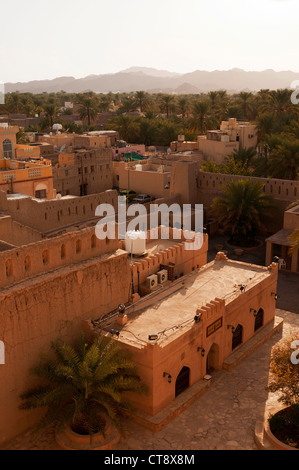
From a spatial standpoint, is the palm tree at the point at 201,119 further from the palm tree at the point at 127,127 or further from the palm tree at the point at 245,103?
the palm tree at the point at 245,103

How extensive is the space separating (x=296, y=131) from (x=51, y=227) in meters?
22.7

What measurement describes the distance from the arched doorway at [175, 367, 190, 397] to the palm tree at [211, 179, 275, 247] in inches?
629

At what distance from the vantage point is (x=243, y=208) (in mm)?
29375

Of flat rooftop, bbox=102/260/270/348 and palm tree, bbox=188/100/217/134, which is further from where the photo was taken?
palm tree, bbox=188/100/217/134

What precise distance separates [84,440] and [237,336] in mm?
6754

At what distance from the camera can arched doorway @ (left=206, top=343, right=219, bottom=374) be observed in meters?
16.0

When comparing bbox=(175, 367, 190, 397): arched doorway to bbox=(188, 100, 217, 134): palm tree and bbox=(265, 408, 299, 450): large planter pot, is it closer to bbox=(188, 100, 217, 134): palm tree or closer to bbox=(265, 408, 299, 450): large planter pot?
bbox=(265, 408, 299, 450): large planter pot

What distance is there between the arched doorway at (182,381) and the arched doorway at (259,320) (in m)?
4.55

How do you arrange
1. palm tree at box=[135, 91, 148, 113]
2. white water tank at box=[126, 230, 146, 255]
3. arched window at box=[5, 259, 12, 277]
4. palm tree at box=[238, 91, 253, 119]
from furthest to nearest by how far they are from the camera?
palm tree at box=[135, 91, 148, 113] → palm tree at box=[238, 91, 253, 119] → white water tank at box=[126, 230, 146, 255] → arched window at box=[5, 259, 12, 277]

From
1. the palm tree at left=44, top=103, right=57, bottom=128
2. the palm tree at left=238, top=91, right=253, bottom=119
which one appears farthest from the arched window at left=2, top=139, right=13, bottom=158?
the palm tree at left=238, top=91, right=253, bottom=119

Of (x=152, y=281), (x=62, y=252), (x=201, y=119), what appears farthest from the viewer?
(x=201, y=119)

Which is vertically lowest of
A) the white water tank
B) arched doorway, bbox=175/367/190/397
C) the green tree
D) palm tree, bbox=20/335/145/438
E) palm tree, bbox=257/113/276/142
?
arched doorway, bbox=175/367/190/397

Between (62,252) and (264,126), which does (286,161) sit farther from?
(62,252)

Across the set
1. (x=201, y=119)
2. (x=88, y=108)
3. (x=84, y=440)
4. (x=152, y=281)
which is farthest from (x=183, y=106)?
(x=84, y=440)
